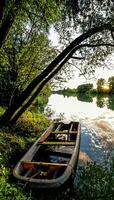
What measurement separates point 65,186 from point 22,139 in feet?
20.3

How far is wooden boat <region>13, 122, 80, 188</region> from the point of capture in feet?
31.7

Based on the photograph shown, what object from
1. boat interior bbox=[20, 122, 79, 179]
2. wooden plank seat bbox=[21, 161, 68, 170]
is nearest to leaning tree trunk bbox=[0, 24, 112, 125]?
boat interior bbox=[20, 122, 79, 179]

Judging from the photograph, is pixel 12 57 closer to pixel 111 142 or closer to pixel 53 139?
pixel 53 139

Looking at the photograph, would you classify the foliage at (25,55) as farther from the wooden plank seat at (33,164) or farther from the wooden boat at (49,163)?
the wooden plank seat at (33,164)

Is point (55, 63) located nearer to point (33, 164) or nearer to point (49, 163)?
point (49, 163)

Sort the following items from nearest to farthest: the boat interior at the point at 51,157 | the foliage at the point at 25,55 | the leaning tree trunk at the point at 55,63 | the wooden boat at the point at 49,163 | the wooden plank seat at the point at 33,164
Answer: the wooden boat at the point at 49,163, the boat interior at the point at 51,157, the wooden plank seat at the point at 33,164, the leaning tree trunk at the point at 55,63, the foliage at the point at 25,55

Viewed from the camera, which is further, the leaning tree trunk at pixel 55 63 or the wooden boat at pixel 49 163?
the leaning tree trunk at pixel 55 63

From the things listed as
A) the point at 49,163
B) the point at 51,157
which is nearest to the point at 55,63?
the point at 51,157

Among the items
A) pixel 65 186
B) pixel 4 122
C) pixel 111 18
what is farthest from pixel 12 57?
pixel 65 186

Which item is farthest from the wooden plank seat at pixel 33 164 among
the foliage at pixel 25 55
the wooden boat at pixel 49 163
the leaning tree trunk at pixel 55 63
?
the foliage at pixel 25 55

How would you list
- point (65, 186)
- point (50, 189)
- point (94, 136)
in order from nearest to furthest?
point (50, 189), point (65, 186), point (94, 136)

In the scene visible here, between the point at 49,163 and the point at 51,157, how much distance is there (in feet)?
10.4

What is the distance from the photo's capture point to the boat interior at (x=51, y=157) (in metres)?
11.0

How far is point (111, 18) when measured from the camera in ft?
45.5
